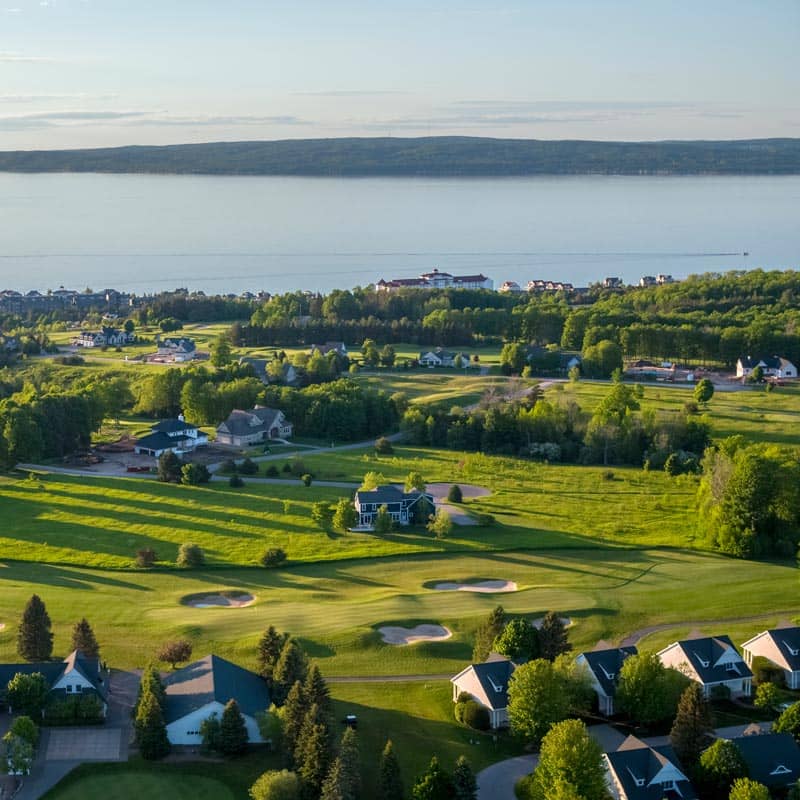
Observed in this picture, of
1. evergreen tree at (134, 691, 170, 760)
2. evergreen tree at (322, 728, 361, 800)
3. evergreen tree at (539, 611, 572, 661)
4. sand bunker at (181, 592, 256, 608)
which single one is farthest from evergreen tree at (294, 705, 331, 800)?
sand bunker at (181, 592, 256, 608)

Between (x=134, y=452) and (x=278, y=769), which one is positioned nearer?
(x=278, y=769)

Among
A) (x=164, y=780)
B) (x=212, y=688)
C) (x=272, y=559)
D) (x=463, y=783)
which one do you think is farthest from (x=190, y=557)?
(x=463, y=783)

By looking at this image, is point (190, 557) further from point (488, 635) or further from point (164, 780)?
point (164, 780)

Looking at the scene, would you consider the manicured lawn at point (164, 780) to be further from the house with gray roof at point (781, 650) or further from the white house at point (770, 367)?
the white house at point (770, 367)

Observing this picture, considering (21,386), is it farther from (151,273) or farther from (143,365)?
(151,273)

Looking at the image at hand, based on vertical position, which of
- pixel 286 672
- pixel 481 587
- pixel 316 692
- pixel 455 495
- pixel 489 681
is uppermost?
pixel 316 692

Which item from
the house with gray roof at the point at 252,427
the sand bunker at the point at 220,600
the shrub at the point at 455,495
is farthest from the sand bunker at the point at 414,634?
the house with gray roof at the point at 252,427

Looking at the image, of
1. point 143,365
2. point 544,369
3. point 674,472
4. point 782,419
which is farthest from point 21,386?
point 782,419

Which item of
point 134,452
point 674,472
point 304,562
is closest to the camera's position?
point 304,562
